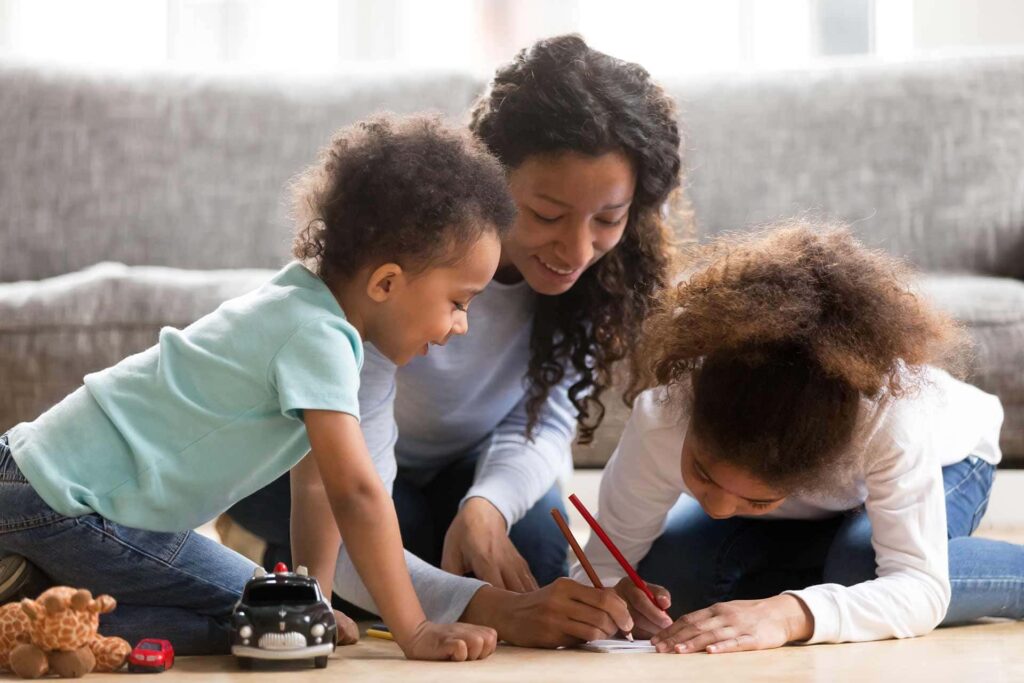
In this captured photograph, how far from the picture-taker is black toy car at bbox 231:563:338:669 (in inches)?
45.0

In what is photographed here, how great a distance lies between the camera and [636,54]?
3.13 m

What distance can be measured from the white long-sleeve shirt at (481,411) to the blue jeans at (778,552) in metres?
0.18

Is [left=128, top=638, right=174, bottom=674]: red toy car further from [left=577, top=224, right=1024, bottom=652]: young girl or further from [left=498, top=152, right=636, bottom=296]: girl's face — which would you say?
[left=498, top=152, right=636, bottom=296]: girl's face

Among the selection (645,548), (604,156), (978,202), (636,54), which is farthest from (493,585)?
(636,54)

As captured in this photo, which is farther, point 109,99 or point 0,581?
point 109,99

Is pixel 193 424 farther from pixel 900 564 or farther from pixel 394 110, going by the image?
pixel 394 110

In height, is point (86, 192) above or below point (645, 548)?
above

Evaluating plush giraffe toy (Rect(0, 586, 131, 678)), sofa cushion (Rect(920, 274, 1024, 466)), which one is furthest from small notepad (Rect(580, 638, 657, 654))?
sofa cushion (Rect(920, 274, 1024, 466))

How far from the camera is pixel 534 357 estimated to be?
5.41 ft

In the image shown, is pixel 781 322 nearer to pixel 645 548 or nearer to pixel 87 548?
pixel 645 548

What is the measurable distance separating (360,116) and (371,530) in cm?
158

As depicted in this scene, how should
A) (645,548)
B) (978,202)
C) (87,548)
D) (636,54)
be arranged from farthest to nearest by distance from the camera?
(636,54)
(978,202)
(645,548)
(87,548)

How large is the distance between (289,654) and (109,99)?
5.73 feet

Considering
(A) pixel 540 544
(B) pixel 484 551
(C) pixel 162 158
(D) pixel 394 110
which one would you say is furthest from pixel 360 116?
(B) pixel 484 551
